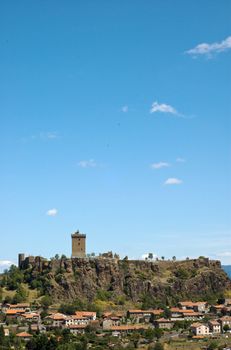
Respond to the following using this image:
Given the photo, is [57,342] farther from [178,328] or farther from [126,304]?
[126,304]

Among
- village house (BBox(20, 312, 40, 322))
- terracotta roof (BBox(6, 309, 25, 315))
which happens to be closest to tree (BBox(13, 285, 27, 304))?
terracotta roof (BBox(6, 309, 25, 315))

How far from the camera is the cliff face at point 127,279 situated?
81.9 metres

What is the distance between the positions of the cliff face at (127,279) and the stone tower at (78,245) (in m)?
2.38

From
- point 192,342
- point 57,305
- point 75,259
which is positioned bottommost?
point 192,342

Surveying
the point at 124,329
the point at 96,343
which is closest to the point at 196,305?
the point at 124,329

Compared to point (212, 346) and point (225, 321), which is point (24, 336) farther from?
point (225, 321)

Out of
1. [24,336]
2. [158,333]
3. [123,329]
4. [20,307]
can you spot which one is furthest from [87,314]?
[24,336]

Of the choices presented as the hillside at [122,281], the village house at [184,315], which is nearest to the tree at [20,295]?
the hillside at [122,281]

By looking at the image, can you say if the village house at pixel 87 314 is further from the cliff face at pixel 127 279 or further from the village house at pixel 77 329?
the cliff face at pixel 127 279

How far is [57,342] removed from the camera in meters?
57.8

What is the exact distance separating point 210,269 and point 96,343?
3145 cm

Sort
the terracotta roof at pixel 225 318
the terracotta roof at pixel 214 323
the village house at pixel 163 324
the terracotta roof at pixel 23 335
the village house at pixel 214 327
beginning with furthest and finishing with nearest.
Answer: the terracotta roof at pixel 225 318, the village house at pixel 163 324, the terracotta roof at pixel 214 323, the village house at pixel 214 327, the terracotta roof at pixel 23 335

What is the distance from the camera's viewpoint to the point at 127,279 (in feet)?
277

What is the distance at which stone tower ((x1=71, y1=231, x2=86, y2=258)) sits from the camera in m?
86.4
